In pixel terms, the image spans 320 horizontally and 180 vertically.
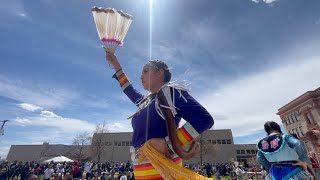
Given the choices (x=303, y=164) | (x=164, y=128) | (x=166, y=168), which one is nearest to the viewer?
(x=166, y=168)

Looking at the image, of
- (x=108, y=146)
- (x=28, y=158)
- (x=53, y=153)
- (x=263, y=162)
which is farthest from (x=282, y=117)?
(x=28, y=158)

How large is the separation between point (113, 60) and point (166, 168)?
5.19ft

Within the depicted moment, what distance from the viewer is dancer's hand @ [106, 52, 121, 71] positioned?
8.54ft

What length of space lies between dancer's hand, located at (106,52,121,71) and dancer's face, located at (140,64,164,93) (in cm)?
63

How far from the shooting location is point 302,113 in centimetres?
4556

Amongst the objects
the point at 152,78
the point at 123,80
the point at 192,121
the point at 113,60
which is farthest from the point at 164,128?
the point at 113,60

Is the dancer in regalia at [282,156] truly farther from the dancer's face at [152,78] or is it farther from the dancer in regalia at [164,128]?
the dancer's face at [152,78]

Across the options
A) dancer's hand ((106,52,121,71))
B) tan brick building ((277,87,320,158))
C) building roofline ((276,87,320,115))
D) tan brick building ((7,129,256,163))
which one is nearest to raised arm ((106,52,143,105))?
dancer's hand ((106,52,121,71))

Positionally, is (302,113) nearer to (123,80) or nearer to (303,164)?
(303,164)

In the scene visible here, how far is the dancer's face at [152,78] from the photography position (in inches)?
86.0

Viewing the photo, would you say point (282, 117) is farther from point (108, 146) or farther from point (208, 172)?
point (108, 146)

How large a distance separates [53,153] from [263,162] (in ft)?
292

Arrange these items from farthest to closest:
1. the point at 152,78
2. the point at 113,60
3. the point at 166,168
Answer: the point at 113,60 → the point at 152,78 → the point at 166,168

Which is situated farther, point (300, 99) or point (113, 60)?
point (300, 99)
